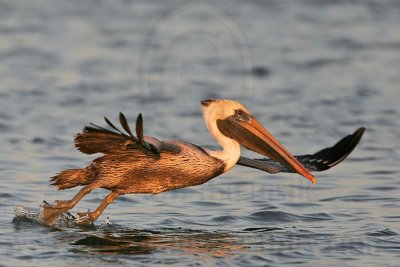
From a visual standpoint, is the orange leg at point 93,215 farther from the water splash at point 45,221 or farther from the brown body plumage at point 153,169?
the brown body plumage at point 153,169

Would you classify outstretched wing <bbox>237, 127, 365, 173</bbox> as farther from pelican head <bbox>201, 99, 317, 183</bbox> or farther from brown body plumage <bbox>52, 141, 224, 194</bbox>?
brown body plumage <bbox>52, 141, 224, 194</bbox>

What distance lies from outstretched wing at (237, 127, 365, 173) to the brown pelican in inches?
22.6

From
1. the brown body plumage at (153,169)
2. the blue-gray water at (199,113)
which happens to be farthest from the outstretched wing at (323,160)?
the brown body plumage at (153,169)

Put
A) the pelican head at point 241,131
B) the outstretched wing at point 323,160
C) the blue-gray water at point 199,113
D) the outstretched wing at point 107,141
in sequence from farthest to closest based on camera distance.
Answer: the outstretched wing at point 323,160
the pelican head at point 241,131
the blue-gray water at point 199,113
the outstretched wing at point 107,141

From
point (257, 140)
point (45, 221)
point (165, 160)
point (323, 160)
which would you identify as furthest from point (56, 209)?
point (323, 160)

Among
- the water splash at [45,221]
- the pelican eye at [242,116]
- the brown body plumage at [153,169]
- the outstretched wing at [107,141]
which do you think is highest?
the pelican eye at [242,116]

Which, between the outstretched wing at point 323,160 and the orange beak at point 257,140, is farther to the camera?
the outstretched wing at point 323,160

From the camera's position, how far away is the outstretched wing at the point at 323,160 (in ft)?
31.6

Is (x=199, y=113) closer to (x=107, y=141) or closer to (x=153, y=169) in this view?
(x=153, y=169)

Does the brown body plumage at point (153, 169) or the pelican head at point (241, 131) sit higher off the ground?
the pelican head at point (241, 131)

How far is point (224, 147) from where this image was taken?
890cm

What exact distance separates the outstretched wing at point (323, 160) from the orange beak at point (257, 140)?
1.96 feet

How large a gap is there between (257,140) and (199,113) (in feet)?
19.2

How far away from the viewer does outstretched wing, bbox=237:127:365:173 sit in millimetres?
9625
